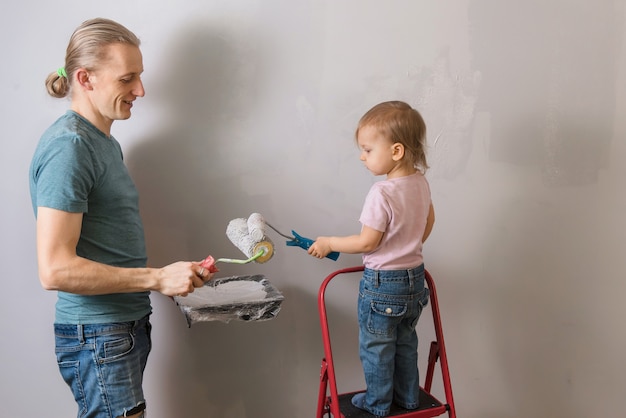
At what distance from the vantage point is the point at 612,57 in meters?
1.83

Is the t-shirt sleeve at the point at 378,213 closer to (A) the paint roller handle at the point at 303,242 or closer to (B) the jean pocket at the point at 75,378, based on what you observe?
(A) the paint roller handle at the point at 303,242

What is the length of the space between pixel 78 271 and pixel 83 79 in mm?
466

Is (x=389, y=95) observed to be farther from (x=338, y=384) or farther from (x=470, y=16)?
(x=338, y=384)

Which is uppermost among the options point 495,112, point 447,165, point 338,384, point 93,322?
point 495,112

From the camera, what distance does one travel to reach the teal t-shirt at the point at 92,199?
121cm

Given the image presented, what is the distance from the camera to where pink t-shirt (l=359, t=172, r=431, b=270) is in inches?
56.6

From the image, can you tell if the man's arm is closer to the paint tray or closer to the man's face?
the paint tray

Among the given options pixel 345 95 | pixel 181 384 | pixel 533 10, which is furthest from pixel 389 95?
pixel 181 384

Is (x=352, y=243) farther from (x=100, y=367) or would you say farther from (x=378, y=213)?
(x=100, y=367)

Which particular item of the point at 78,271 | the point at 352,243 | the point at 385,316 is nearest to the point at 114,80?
the point at 78,271

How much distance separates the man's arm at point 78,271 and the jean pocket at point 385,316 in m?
0.47

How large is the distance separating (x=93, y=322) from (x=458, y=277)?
45.4 inches

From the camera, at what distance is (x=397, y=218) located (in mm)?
1452

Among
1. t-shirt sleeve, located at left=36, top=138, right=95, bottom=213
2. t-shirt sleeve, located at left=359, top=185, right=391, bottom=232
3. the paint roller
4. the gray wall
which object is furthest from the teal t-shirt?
t-shirt sleeve, located at left=359, top=185, right=391, bottom=232
